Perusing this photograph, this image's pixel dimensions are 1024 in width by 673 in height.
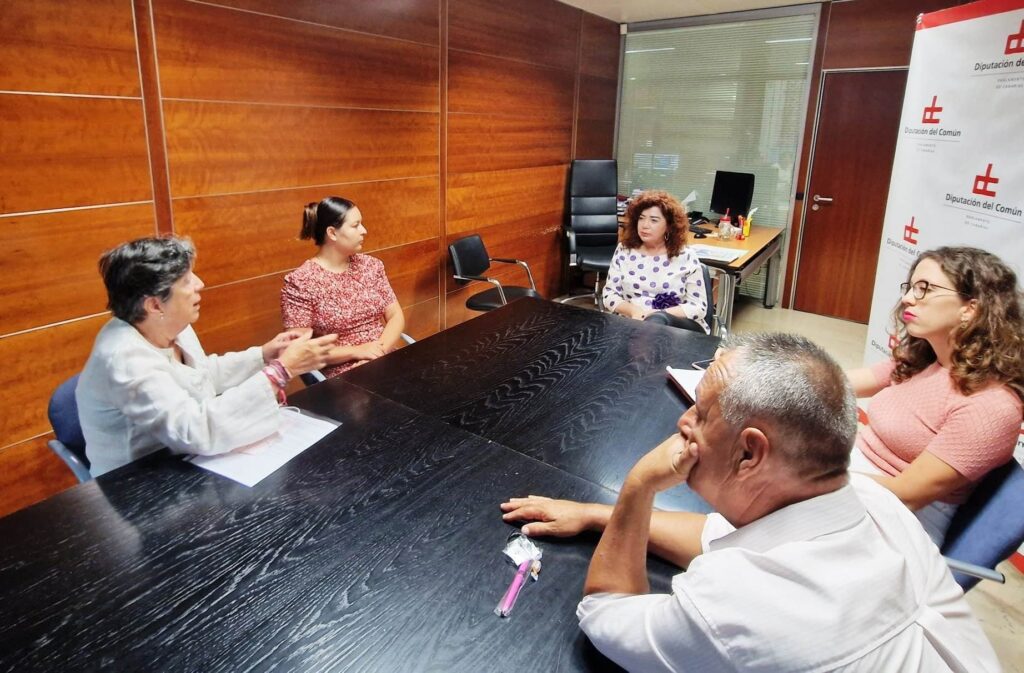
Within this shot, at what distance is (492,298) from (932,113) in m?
2.56

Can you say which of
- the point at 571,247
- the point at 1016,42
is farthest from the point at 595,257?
the point at 1016,42

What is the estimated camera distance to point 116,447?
1.55 m

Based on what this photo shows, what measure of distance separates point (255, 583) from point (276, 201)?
2.44 meters

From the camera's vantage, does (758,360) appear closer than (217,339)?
Yes

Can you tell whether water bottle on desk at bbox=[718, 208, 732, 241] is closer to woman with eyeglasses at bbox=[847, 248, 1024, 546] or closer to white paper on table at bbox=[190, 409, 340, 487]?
woman with eyeglasses at bbox=[847, 248, 1024, 546]

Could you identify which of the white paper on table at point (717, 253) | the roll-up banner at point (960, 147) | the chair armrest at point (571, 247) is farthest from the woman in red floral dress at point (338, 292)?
the chair armrest at point (571, 247)

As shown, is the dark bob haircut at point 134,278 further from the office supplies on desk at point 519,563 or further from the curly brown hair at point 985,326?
the curly brown hair at point 985,326

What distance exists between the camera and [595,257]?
213 inches

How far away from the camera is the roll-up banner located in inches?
88.9

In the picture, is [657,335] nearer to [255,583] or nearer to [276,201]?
[255,583]

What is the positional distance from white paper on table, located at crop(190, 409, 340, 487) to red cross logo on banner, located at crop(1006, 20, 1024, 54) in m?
2.74

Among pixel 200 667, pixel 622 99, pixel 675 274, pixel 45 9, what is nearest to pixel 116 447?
pixel 200 667

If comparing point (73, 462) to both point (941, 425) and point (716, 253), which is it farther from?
point (716, 253)

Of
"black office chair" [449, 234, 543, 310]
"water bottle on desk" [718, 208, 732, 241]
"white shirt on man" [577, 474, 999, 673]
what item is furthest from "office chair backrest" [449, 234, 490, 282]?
"white shirt on man" [577, 474, 999, 673]
